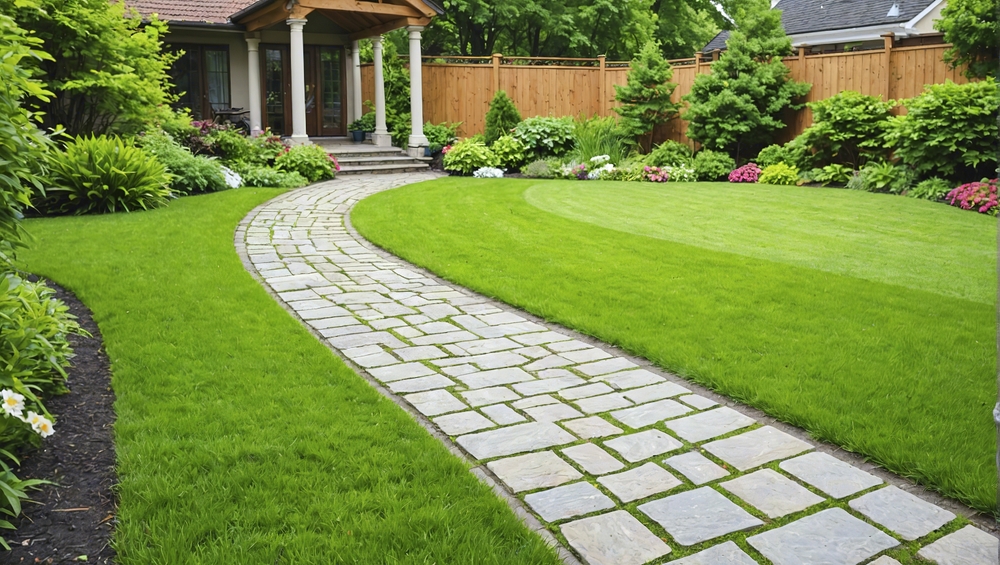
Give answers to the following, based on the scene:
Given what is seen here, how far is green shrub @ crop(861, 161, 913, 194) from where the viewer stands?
38.7 feet

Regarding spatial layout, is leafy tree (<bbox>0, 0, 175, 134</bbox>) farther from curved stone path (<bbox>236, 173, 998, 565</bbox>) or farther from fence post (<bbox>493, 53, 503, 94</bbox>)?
fence post (<bbox>493, 53, 503, 94</bbox>)

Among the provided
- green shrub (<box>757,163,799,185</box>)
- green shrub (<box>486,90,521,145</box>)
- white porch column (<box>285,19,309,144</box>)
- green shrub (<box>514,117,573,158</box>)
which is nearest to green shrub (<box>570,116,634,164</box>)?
green shrub (<box>514,117,573,158</box>)

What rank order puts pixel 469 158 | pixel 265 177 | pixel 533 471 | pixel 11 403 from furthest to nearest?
pixel 469 158 < pixel 265 177 < pixel 533 471 < pixel 11 403

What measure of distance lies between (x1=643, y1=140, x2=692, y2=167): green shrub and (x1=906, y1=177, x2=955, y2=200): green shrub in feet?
14.8

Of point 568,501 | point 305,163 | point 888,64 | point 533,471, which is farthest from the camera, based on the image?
point 305,163

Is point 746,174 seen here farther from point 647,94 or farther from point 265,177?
point 265,177

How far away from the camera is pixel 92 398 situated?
3869mm

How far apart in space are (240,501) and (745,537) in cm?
174

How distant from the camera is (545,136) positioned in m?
16.3

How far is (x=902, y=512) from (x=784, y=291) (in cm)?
322

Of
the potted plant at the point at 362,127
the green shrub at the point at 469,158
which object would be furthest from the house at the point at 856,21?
the potted plant at the point at 362,127

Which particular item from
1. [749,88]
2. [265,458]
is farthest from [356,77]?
[265,458]

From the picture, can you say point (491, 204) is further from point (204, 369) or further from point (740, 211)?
point (204, 369)

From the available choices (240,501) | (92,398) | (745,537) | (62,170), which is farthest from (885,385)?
(62,170)
